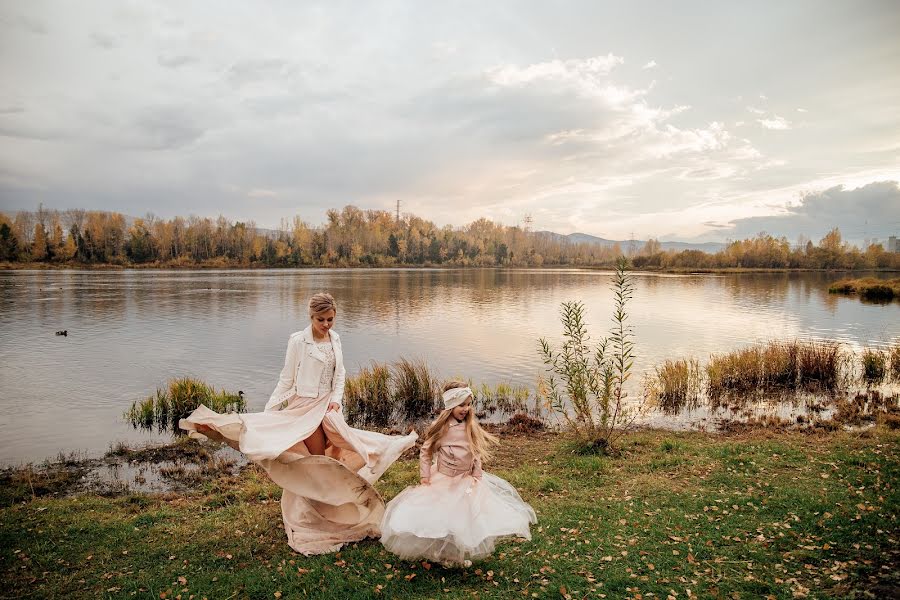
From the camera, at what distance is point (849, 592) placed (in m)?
4.95

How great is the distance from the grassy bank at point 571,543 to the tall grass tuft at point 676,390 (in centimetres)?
705

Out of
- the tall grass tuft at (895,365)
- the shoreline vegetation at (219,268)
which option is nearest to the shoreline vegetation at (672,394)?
the tall grass tuft at (895,365)

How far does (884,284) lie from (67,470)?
253ft

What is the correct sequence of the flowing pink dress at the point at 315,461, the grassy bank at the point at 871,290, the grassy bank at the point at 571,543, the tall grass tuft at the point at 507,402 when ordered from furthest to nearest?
the grassy bank at the point at 871,290 → the tall grass tuft at the point at 507,402 → the flowing pink dress at the point at 315,461 → the grassy bank at the point at 571,543

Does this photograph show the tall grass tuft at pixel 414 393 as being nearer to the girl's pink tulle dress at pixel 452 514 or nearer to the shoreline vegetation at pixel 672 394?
the shoreline vegetation at pixel 672 394

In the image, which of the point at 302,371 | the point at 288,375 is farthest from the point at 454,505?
the point at 288,375

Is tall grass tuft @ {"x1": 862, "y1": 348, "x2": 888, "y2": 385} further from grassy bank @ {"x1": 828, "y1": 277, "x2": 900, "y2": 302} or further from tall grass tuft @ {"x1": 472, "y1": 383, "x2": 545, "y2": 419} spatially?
grassy bank @ {"x1": 828, "y1": 277, "x2": 900, "y2": 302}

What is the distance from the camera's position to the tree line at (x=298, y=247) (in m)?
119

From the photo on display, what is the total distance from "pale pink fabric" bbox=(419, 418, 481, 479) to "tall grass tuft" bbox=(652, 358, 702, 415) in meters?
12.3

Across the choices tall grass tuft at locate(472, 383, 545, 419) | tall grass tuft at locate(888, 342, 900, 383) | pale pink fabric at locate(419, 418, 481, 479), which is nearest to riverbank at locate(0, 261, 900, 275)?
tall grass tuft at locate(888, 342, 900, 383)

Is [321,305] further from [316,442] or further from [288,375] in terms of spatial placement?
[316,442]

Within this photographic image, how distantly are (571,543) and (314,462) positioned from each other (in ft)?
11.7

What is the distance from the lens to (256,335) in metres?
30.9

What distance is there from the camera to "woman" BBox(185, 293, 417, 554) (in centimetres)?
608
